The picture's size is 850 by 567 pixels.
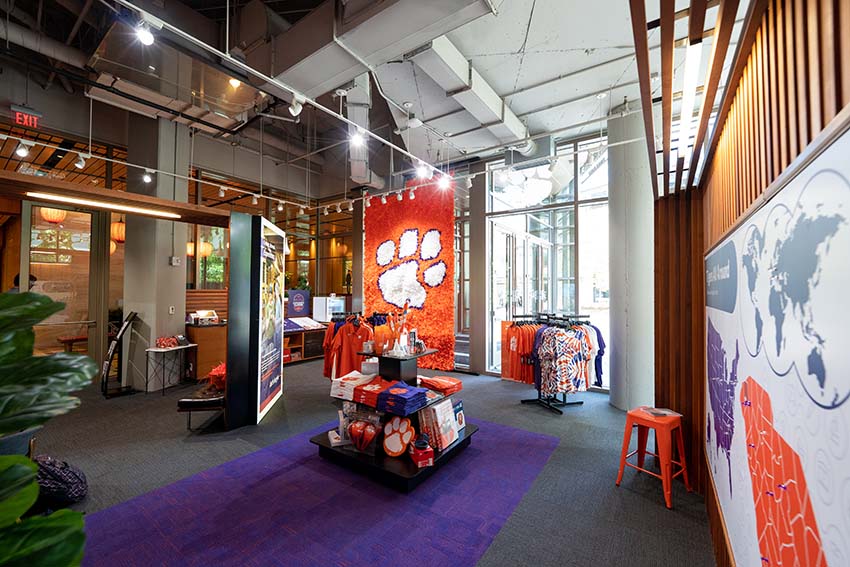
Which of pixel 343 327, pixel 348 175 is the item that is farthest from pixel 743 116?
pixel 348 175

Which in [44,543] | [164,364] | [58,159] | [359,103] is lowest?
[164,364]

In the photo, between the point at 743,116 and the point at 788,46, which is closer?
the point at 788,46

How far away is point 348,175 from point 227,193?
2811 mm

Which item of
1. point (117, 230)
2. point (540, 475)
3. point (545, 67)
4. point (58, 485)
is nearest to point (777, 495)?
point (540, 475)

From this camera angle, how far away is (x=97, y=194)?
3545mm

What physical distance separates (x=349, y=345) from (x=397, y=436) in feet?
7.74

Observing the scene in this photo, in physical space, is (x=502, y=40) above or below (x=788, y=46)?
above

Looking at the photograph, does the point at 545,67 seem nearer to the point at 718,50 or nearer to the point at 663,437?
the point at 718,50

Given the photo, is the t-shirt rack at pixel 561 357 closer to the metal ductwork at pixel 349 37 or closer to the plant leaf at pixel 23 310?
the metal ductwork at pixel 349 37

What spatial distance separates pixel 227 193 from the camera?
8438 mm

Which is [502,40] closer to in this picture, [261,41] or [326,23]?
[326,23]

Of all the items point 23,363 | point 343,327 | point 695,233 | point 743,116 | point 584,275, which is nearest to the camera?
point 23,363

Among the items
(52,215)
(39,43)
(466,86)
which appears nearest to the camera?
(39,43)

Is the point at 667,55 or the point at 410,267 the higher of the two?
the point at 667,55
